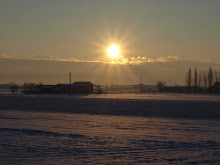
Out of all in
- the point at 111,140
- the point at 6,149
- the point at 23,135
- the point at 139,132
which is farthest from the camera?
the point at 139,132

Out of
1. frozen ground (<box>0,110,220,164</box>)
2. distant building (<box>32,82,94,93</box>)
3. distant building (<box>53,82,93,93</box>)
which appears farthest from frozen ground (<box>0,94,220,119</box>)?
distant building (<box>32,82,94,93</box>)

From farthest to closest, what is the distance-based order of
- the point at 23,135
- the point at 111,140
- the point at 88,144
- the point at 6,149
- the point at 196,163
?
the point at 23,135 → the point at 111,140 → the point at 88,144 → the point at 6,149 → the point at 196,163

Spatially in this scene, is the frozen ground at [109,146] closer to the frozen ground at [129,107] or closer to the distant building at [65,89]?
the frozen ground at [129,107]

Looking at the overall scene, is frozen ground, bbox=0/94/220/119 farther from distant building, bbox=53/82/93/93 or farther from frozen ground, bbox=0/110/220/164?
distant building, bbox=53/82/93/93

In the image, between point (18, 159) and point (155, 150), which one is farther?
point (155, 150)

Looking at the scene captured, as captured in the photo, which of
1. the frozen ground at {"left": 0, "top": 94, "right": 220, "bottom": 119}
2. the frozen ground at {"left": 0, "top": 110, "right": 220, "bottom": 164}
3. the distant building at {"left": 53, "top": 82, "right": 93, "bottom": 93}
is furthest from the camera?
the distant building at {"left": 53, "top": 82, "right": 93, "bottom": 93}

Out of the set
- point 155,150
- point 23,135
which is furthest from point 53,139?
point 155,150

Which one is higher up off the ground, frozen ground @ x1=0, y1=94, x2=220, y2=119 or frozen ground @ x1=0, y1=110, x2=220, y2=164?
frozen ground @ x1=0, y1=94, x2=220, y2=119

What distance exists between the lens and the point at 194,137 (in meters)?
11.8

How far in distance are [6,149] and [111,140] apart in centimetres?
376

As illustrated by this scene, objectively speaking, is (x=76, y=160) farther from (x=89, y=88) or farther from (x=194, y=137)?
(x=89, y=88)

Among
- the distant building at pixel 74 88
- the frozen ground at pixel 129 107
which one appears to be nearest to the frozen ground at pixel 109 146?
the frozen ground at pixel 129 107

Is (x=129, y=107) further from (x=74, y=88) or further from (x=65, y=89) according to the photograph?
(x=74, y=88)

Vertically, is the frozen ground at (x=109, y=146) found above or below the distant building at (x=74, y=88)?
below
